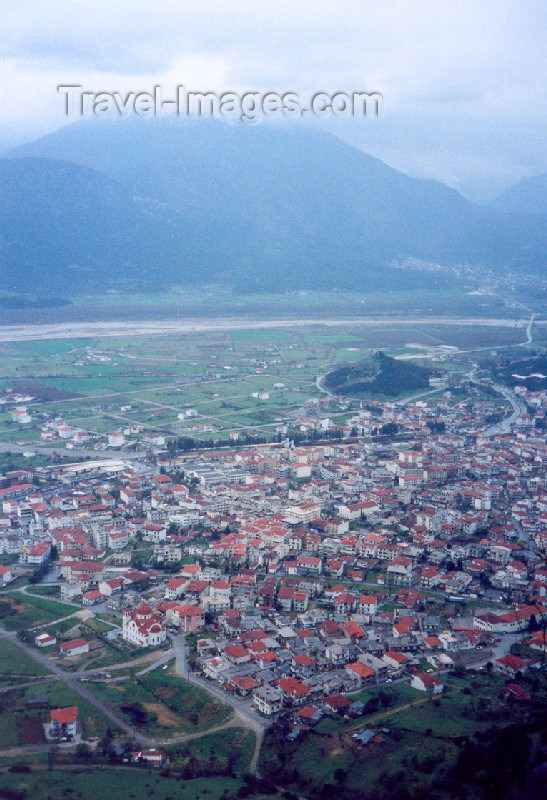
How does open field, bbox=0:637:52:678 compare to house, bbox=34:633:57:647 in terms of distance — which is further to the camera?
house, bbox=34:633:57:647

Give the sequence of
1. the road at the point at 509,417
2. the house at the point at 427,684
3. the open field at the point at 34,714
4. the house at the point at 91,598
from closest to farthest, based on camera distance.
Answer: the open field at the point at 34,714, the house at the point at 427,684, the house at the point at 91,598, the road at the point at 509,417

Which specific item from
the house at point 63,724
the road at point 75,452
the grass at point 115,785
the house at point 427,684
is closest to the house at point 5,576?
the house at point 63,724

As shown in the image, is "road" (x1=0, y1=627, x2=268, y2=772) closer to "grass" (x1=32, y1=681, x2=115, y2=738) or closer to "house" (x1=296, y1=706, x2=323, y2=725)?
"grass" (x1=32, y1=681, x2=115, y2=738)

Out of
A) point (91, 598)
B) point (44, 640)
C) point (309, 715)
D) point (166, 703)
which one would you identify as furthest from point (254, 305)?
point (309, 715)

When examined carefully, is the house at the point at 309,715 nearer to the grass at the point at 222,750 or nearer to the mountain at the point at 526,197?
the grass at the point at 222,750

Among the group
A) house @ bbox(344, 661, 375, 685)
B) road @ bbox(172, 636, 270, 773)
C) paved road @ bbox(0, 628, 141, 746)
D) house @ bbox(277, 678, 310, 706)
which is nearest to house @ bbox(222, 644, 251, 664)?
road @ bbox(172, 636, 270, 773)

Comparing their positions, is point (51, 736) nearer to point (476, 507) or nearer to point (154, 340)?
point (476, 507)
